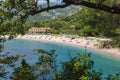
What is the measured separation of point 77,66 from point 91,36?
282 feet

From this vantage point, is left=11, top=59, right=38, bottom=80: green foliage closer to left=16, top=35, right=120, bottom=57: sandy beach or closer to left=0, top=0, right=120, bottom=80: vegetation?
left=0, top=0, right=120, bottom=80: vegetation

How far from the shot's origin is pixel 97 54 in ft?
226

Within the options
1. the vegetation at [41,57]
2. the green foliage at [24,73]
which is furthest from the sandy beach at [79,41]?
the green foliage at [24,73]

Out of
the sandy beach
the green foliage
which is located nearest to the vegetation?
the green foliage

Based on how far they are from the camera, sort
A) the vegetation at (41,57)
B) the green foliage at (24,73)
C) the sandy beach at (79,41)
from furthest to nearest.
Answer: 1. the sandy beach at (79,41)
2. the green foliage at (24,73)
3. the vegetation at (41,57)

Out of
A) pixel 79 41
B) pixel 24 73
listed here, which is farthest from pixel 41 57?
pixel 79 41

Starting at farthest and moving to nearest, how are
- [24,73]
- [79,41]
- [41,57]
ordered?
[79,41]
[41,57]
[24,73]

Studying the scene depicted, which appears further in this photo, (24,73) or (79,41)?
(79,41)

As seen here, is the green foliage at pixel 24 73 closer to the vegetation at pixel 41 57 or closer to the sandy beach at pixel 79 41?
the vegetation at pixel 41 57

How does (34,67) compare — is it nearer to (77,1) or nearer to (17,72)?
(17,72)

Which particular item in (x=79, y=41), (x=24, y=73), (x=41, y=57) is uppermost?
(x=41, y=57)

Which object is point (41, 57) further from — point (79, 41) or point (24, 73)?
point (79, 41)

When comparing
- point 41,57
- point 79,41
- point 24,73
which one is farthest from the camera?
point 79,41

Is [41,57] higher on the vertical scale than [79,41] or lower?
higher
